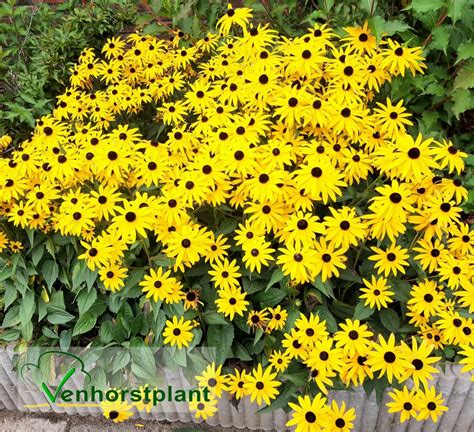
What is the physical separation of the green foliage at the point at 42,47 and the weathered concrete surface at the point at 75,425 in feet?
5.20

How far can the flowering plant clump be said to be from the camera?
1751 mm

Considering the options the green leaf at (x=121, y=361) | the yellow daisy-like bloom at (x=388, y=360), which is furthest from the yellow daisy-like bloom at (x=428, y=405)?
the green leaf at (x=121, y=361)

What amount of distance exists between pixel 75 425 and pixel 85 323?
2.27ft

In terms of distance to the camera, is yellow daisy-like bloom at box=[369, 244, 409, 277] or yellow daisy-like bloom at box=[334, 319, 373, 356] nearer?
yellow daisy-like bloom at box=[334, 319, 373, 356]

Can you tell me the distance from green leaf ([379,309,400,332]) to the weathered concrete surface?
94 centimetres

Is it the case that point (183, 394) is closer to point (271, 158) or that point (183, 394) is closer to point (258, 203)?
point (258, 203)

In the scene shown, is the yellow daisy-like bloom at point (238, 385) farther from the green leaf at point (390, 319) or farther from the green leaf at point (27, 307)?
the green leaf at point (27, 307)

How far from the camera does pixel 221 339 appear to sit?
6.75 ft

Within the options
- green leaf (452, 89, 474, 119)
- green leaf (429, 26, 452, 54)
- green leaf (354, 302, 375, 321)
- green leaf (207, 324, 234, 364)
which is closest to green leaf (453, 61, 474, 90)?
green leaf (452, 89, 474, 119)

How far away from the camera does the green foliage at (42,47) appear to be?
10.4 ft

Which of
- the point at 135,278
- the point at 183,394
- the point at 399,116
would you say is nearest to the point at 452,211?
the point at 399,116

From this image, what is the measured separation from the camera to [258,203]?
1925 mm

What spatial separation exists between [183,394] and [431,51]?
2088mm

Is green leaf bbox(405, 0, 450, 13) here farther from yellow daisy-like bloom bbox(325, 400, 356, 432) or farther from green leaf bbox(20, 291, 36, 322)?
green leaf bbox(20, 291, 36, 322)
